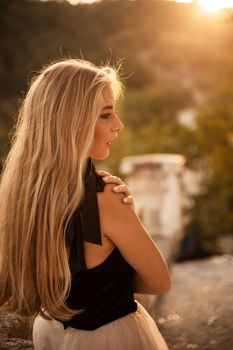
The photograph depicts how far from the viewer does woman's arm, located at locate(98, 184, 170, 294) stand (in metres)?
1.52

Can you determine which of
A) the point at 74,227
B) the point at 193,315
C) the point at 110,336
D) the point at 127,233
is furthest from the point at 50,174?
the point at 193,315

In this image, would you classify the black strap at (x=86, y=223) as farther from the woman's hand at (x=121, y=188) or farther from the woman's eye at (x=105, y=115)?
the woman's eye at (x=105, y=115)

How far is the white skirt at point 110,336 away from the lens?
163 centimetres

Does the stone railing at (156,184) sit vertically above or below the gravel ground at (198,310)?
above

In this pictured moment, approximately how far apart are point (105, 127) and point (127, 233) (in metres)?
0.39

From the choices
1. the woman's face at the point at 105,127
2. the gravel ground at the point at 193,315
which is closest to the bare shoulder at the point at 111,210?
the woman's face at the point at 105,127

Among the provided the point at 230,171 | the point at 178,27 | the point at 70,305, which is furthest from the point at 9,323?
the point at 178,27

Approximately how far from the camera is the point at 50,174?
155cm

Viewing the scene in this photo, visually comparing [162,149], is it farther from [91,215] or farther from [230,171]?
[91,215]

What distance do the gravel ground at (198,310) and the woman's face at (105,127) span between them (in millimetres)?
1809

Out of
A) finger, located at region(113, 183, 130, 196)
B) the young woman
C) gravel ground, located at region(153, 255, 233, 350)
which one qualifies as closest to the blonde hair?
the young woman

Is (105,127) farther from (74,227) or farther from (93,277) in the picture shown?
(93,277)

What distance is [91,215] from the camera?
1.51 meters

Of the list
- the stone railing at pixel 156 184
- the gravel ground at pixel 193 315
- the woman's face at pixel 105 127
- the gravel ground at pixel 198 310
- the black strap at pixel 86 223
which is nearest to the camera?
the black strap at pixel 86 223
